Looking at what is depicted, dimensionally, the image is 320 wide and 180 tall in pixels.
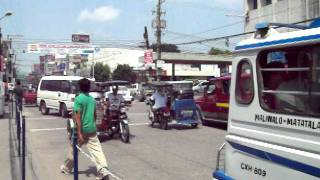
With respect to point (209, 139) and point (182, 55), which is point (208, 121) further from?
point (182, 55)

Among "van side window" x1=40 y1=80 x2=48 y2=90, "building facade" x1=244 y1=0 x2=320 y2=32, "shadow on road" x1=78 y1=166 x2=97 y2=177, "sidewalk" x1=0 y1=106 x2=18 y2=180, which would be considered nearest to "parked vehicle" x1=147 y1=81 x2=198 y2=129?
"sidewalk" x1=0 y1=106 x2=18 y2=180

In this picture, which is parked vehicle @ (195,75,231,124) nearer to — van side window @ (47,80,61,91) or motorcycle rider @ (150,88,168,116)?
motorcycle rider @ (150,88,168,116)

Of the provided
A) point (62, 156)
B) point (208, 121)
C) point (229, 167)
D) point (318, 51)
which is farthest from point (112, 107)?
point (318, 51)

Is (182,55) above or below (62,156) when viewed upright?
above

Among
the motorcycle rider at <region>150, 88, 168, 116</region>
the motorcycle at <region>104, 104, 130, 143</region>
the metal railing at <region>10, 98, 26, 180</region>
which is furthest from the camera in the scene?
the motorcycle rider at <region>150, 88, 168, 116</region>

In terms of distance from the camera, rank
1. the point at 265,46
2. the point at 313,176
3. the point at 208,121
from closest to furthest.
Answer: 1. the point at 313,176
2. the point at 265,46
3. the point at 208,121

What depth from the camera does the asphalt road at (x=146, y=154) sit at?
963 cm

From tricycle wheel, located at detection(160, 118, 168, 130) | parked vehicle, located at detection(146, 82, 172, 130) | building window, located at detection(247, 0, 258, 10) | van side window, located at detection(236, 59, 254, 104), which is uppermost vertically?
building window, located at detection(247, 0, 258, 10)

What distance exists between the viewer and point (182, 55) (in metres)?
61.4

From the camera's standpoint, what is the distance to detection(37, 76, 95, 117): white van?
23891 millimetres

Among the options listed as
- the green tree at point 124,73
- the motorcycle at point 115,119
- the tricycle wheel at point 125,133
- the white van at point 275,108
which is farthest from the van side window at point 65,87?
the green tree at point 124,73

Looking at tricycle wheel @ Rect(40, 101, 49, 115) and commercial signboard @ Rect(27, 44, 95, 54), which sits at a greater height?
commercial signboard @ Rect(27, 44, 95, 54)

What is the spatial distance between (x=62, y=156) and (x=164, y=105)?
6.28 metres

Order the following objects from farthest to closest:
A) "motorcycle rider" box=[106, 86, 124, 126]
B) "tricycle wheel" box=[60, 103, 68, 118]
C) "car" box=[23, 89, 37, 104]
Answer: "car" box=[23, 89, 37, 104] < "tricycle wheel" box=[60, 103, 68, 118] < "motorcycle rider" box=[106, 86, 124, 126]
